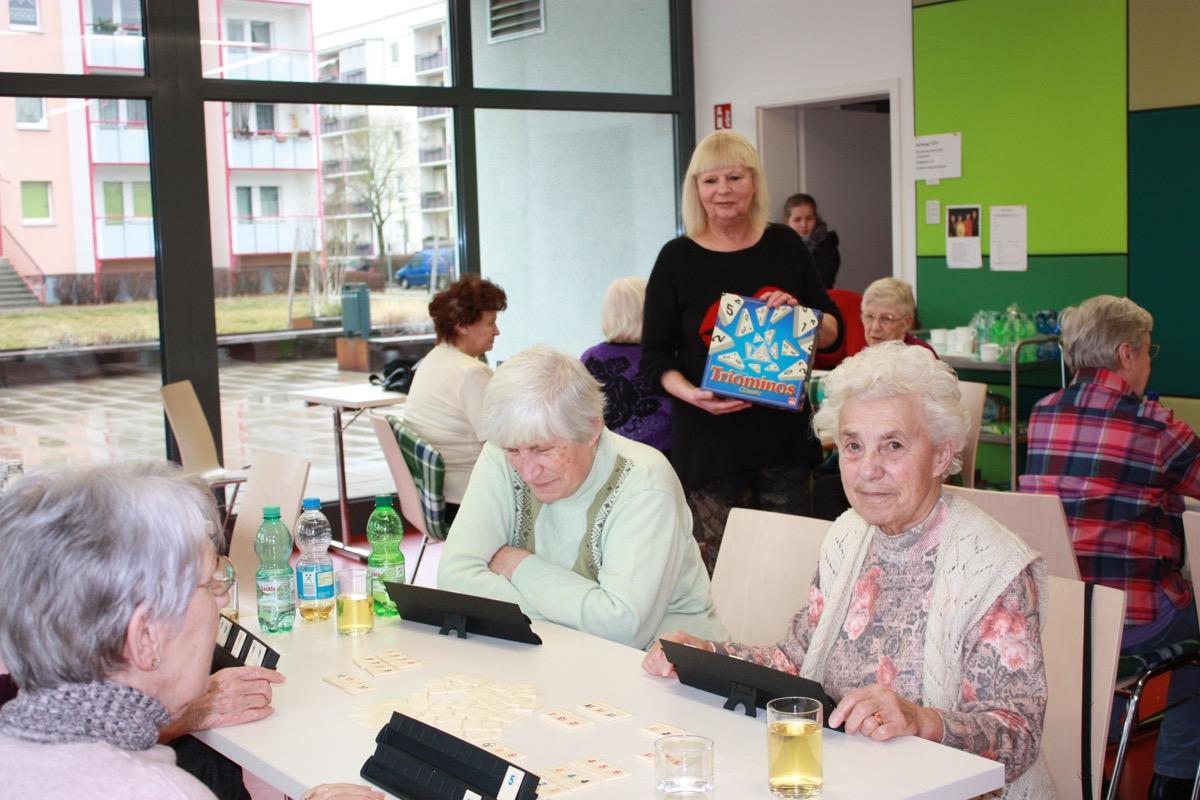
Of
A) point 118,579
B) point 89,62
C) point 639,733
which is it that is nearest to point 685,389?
point 639,733

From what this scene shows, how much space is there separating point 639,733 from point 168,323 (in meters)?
5.12

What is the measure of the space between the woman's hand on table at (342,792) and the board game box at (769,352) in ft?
7.65

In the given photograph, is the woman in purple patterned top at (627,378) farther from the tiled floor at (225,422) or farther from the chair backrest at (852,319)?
the tiled floor at (225,422)

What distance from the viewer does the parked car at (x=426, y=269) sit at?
7.46m

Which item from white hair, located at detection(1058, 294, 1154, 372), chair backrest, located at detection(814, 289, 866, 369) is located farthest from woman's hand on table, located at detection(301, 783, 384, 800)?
chair backrest, located at detection(814, 289, 866, 369)

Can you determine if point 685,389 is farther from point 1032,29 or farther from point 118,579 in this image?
point 1032,29

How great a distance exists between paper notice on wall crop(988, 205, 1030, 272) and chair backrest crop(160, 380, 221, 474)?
3980 mm

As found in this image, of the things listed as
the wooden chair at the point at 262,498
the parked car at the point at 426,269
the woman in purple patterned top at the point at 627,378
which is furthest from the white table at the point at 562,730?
the parked car at the point at 426,269

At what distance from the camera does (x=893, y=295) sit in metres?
5.39

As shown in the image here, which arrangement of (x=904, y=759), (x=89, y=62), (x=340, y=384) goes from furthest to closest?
(x=340, y=384) < (x=89, y=62) < (x=904, y=759)

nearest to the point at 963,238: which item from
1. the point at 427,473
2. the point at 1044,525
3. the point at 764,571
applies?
the point at 427,473

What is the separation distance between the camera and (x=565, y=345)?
7992 mm

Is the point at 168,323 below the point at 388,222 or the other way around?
below

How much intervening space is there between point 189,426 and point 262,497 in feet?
6.95
